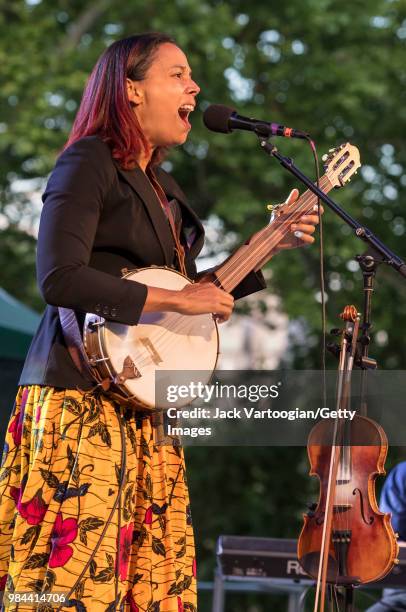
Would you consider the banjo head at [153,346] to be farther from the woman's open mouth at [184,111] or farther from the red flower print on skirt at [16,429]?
the woman's open mouth at [184,111]

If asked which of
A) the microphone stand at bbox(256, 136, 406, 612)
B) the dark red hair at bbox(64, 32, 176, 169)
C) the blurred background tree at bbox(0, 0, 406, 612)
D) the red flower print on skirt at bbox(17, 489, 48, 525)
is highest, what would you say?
the blurred background tree at bbox(0, 0, 406, 612)

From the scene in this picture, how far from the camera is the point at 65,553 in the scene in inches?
92.4

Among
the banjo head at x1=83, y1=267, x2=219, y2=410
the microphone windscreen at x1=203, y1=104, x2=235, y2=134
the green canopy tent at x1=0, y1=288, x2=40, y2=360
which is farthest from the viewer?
the green canopy tent at x1=0, y1=288, x2=40, y2=360

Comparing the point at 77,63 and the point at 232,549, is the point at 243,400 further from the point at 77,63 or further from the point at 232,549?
the point at 77,63

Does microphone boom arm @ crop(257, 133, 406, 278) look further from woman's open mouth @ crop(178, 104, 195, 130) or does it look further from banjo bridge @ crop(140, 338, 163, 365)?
banjo bridge @ crop(140, 338, 163, 365)

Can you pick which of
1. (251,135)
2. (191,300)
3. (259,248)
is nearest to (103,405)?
(191,300)

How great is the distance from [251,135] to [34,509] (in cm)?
797

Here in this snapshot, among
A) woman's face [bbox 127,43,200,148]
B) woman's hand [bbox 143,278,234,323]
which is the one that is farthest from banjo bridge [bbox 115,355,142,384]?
woman's face [bbox 127,43,200,148]

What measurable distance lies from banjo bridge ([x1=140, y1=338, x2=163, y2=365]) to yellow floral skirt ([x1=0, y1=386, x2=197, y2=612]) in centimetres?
16

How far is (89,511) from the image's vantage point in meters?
2.38

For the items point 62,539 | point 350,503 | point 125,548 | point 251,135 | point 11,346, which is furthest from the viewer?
point 251,135

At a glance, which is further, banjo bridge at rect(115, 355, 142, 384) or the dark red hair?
the dark red hair

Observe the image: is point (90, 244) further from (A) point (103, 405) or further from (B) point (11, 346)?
(B) point (11, 346)

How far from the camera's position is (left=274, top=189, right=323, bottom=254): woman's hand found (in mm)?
2857
